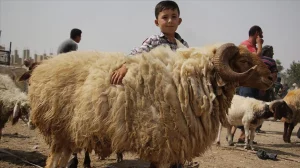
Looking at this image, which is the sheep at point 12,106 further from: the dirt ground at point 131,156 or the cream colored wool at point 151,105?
the cream colored wool at point 151,105

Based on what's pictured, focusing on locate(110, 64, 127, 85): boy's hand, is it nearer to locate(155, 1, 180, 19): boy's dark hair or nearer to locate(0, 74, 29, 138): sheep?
locate(155, 1, 180, 19): boy's dark hair

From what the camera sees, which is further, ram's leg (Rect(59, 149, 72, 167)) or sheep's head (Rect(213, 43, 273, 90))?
ram's leg (Rect(59, 149, 72, 167))

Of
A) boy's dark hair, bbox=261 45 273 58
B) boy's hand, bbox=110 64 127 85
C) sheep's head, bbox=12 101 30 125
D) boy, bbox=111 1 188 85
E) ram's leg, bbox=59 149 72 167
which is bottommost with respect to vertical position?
ram's leg, bbox=59 149 72 167

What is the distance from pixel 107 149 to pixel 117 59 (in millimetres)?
1066

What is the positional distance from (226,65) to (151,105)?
91 cm

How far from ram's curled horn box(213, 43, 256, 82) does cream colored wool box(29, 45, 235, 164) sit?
0.37 feet

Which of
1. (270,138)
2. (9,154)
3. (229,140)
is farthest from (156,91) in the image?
(270,138)

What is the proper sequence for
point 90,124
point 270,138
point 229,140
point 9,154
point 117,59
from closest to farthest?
point 90,124 < point 117,59 < point 9,154 < point 229,140 < point 270,138

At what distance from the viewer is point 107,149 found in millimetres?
3203

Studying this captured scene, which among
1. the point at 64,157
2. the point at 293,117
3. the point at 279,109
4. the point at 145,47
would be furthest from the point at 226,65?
the point at 293,117

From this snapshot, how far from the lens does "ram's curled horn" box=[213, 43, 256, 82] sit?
2.89 metres

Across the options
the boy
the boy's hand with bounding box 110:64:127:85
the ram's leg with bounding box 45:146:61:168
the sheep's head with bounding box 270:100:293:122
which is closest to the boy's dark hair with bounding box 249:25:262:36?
the sheep's head with bounding box 270:100:293:122

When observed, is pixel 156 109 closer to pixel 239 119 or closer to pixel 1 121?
pixel 1 121

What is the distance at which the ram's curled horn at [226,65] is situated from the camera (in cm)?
289
